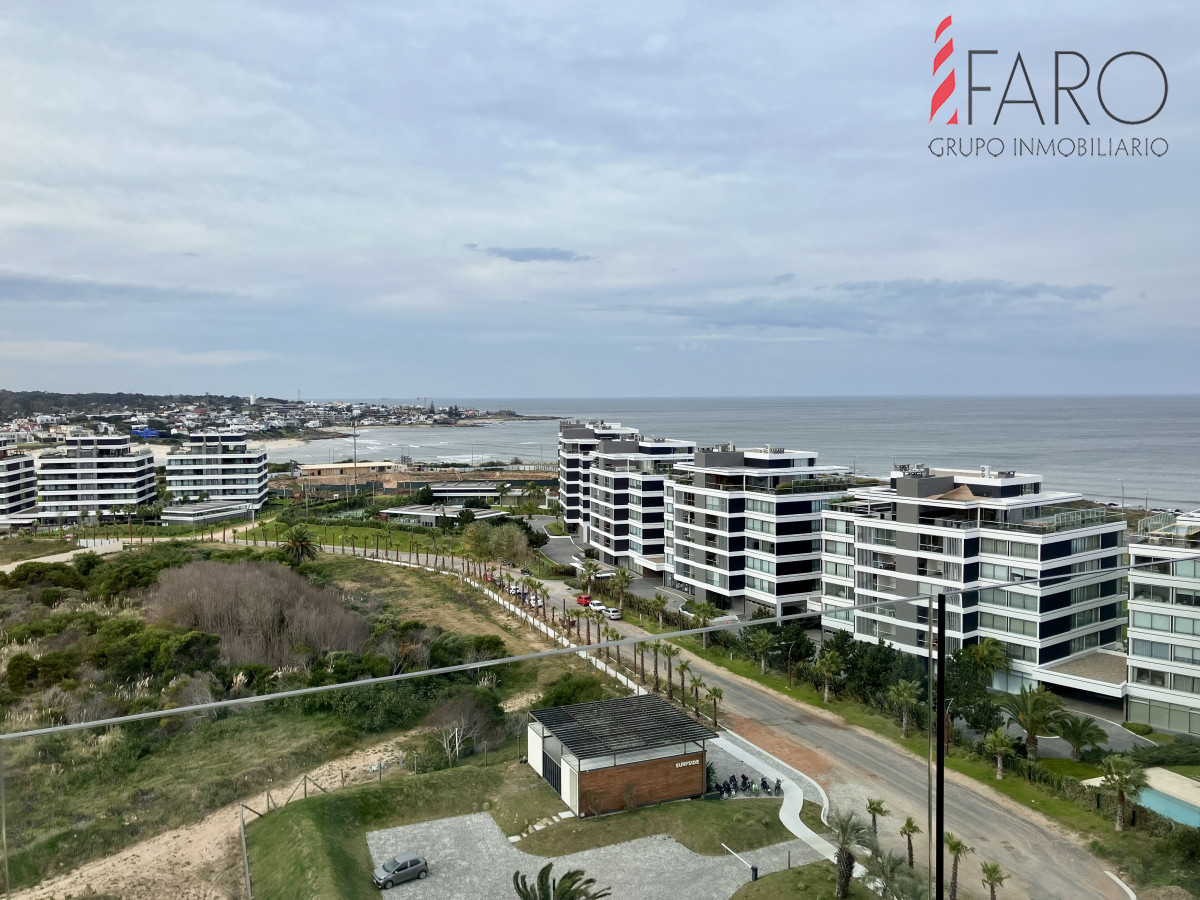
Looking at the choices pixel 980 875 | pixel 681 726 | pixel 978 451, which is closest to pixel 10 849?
pixel 681 726

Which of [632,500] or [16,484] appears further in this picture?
[16,484]

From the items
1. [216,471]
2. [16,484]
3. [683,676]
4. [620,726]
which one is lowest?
[16,484]

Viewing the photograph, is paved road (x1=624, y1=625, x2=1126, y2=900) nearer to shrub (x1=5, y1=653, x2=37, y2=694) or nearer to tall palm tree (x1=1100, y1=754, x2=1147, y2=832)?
tall palm tree (x1=1100, y1=754, x2=1147, y2=832)

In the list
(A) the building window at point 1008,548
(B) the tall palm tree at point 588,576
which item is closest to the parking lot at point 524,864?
(A) the building window at point 1008,548

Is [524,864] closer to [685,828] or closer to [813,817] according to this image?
[685,828]

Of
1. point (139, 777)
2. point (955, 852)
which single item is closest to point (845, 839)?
point (955, 852)

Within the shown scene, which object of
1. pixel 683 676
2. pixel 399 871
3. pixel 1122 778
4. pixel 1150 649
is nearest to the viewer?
pixel 399 871

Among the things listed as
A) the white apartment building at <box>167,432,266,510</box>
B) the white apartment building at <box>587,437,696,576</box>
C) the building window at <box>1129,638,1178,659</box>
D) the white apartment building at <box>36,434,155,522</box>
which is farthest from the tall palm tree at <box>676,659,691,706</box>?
the white apartment building at <box>36,434,155,522</box>
